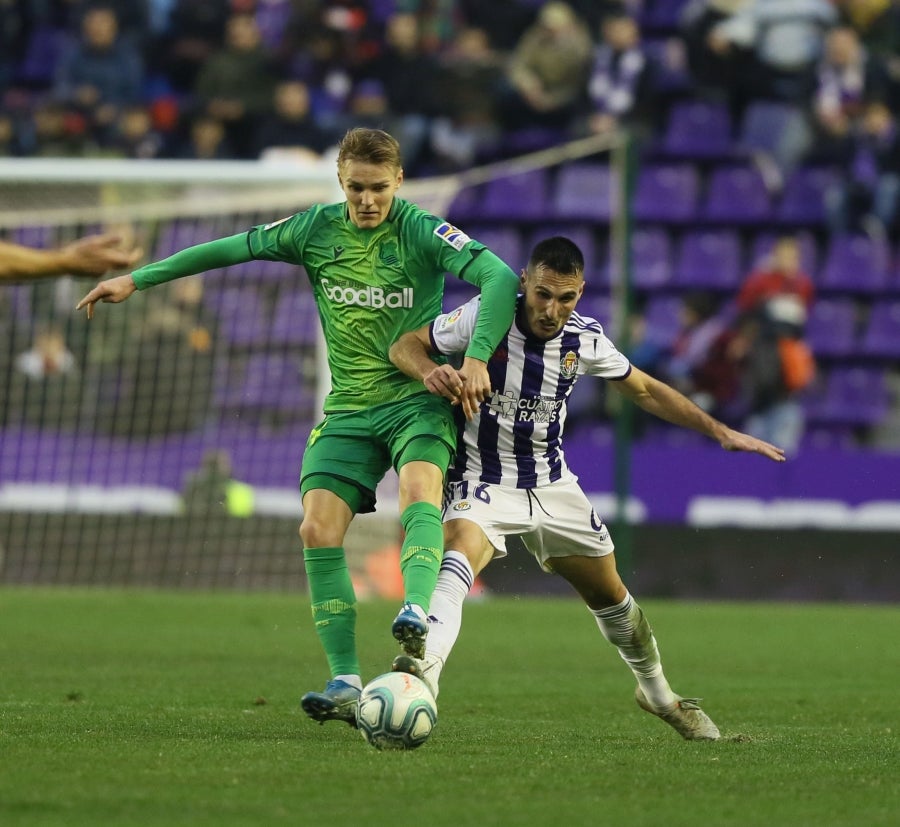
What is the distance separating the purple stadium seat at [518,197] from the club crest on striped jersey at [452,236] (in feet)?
38.9

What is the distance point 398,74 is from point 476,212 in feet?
6.10

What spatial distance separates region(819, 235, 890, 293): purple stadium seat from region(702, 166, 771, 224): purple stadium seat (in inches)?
33.1

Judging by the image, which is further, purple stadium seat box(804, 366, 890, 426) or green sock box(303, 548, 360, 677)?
purple stadium seat box(804, 366, 890, 426)

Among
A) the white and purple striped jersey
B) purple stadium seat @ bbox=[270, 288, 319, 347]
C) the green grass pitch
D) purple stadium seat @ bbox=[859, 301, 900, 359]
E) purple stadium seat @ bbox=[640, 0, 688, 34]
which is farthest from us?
purple stadium seat @ bbox=[640, 0, 688, 34]

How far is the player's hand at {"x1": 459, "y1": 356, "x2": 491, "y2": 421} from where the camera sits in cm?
624

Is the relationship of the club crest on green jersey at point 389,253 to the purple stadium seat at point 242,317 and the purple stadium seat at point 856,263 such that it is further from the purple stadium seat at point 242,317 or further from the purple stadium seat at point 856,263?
the purple stadium seat at point 856,263

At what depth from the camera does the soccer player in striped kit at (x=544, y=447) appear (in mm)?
6594

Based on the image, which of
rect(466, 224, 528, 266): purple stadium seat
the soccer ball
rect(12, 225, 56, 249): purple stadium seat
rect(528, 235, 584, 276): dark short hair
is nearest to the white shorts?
rect(528, 235, 584, 276): dark short hair

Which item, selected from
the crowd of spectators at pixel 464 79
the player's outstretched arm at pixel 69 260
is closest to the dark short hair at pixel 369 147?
the player's outstretched arm at pixel 69 260

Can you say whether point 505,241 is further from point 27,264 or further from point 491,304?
point 27,264

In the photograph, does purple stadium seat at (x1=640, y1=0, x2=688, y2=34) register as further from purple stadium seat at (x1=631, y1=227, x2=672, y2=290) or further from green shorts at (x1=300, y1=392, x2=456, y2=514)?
green shorts at (x1=300, y1=392, x2=456, y2=514)

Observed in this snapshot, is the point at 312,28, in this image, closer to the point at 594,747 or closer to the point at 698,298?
the point at 698,298

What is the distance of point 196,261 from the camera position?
6832 millimetres

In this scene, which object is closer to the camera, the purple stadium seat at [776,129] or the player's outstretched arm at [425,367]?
the player's outstretched arm at [425,367]
